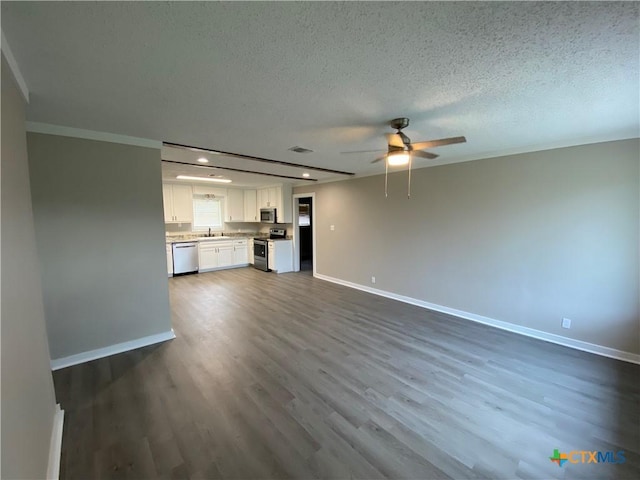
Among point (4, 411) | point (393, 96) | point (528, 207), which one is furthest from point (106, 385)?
point (528, 207)

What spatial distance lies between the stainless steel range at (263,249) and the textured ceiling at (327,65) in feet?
15.9

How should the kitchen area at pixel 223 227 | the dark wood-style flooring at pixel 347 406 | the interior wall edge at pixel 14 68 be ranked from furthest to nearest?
1. the kitchen area at pixel 223 227
2. the dark wood-style flooring at pixel 347 406
3. the interior wall edge at pixel 14 68

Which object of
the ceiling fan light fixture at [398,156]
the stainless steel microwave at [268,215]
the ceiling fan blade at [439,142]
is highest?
the ceiling fan blade at [439,142]

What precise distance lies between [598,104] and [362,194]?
3628 millimetres

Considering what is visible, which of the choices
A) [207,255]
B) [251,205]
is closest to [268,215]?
[251,205]

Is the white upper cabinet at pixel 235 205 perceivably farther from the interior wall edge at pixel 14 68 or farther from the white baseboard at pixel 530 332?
the interior wall edge at pixel 14 68

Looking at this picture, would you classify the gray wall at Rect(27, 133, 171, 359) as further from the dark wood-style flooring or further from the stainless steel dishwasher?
the stainless steel dishwasher

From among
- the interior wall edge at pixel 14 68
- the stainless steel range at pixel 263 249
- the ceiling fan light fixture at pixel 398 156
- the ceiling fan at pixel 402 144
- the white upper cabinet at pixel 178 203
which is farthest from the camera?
the stainless steel range at pixel 263 249

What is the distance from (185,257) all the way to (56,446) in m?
5.50

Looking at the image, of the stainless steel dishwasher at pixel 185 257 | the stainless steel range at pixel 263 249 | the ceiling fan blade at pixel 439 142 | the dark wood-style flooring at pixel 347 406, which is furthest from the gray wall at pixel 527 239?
the stainless steel dishwasher at pixel 185 257

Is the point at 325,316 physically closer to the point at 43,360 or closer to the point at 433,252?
the point at 433,252

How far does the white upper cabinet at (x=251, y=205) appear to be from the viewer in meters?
8.07

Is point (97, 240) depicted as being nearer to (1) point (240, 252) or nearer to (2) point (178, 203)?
(2) point (178, 203)

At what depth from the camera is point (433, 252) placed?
4391mm
